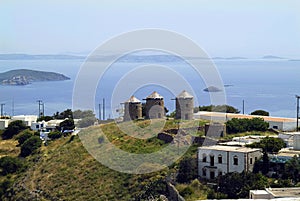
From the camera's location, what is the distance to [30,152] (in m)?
32.9

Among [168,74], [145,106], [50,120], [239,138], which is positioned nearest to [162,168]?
[239,138]

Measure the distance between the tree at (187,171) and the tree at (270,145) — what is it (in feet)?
7.80

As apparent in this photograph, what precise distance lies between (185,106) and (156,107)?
1582 mm

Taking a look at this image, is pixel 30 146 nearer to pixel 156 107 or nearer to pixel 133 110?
pixel 133 110

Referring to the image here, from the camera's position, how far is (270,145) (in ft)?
79.4

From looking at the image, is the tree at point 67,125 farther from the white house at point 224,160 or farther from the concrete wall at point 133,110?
the white house at point 224,160

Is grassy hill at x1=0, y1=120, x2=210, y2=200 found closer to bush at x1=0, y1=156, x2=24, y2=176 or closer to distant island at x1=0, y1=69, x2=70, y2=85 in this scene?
bush at x1=0, y1=156, x2=24, y2=176

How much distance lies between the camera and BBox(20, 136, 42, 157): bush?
32906 mm

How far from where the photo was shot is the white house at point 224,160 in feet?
75.8

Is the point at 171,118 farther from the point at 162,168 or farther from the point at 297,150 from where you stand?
the point at 297,150

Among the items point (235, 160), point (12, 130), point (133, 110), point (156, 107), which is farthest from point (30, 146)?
point (235, 160)

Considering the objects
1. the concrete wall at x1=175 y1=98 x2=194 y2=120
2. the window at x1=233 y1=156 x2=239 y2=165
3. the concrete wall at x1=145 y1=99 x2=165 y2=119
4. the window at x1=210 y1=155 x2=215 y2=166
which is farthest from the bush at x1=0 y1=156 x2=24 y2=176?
the window at x1=233 y1=156 x2=239 y2=165

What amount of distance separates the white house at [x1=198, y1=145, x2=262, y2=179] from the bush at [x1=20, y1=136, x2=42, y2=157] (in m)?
11.6

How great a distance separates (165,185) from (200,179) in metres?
1.34
